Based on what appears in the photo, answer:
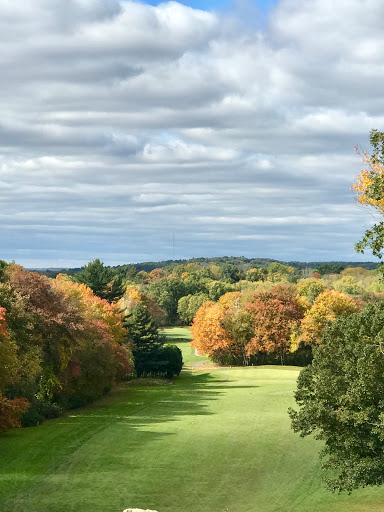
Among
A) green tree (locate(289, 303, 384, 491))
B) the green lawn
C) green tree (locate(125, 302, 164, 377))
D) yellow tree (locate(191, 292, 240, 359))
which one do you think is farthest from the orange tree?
green tree (locate(289, 303, 384, 491))

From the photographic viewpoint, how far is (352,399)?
19.8m

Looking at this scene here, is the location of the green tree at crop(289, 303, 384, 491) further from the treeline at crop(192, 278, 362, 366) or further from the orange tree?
the orange tree

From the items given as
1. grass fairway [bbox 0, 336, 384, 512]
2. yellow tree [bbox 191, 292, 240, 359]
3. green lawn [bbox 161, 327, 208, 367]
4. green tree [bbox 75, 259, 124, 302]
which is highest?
green tree [bbox 75, 259, 124, 302]

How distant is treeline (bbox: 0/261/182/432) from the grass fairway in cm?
167

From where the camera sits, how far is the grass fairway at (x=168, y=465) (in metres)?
23.5

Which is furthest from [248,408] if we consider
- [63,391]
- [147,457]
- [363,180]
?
[363,180]

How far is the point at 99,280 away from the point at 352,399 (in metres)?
58.7

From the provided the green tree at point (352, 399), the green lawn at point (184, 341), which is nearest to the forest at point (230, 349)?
the green tree at point (352, 399)

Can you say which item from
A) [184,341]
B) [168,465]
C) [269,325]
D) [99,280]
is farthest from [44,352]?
[184,341]

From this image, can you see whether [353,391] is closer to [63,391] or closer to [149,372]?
[63,391]

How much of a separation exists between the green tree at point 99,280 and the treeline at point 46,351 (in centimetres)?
1656

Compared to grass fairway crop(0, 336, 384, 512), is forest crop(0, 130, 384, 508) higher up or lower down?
higher up

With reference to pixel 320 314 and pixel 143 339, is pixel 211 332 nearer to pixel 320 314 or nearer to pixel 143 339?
pixel 320 314

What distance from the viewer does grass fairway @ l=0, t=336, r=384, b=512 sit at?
23.5 m
